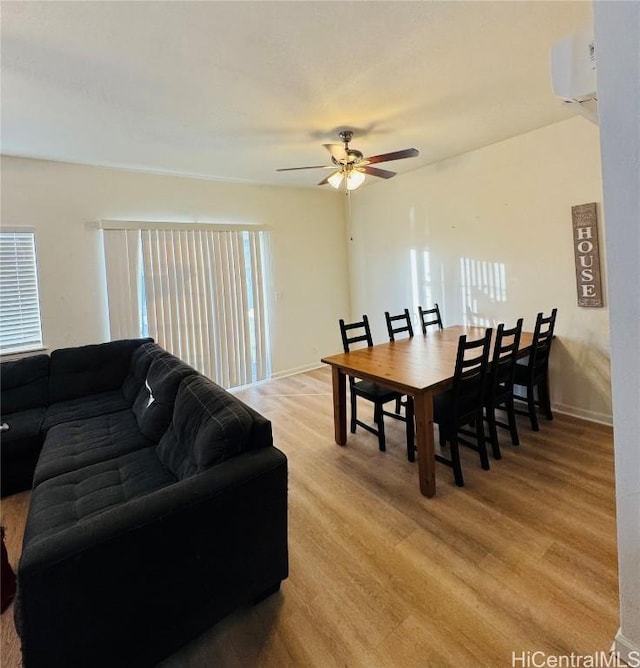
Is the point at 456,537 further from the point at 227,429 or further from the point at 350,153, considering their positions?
the point at 350,153

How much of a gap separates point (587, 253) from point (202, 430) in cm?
340

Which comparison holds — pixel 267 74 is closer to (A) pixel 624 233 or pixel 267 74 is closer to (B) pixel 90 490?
(A) pixel 624 233

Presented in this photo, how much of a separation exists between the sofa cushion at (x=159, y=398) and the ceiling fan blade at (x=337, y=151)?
198cm

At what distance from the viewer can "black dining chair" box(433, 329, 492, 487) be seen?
2379 mm

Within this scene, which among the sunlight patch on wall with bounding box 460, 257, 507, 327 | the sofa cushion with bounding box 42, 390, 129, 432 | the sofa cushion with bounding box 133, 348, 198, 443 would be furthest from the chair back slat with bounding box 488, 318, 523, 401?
the sofa cushion with bounding box 42, 390, 129, 432

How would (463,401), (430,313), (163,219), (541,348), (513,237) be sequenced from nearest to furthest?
(463,401)
(541,348)
(513,237)
(163,219)
(430,313)

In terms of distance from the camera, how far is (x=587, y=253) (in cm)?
313

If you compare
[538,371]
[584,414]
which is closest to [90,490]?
[538,371]

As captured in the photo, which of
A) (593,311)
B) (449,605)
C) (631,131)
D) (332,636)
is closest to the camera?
(631,131)

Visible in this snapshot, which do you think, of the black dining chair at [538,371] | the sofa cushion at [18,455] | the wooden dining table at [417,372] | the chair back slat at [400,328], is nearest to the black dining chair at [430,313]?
the chair back slat at [400,328]

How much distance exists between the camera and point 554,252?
3.38m

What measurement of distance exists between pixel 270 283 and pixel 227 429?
11.8 feet

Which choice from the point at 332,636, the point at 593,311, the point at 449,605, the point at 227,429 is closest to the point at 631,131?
the point at 227,429

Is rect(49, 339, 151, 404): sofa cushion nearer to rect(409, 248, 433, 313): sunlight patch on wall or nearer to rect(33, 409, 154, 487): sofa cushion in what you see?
rect(33, 409, 154, 487): sofa cushion
